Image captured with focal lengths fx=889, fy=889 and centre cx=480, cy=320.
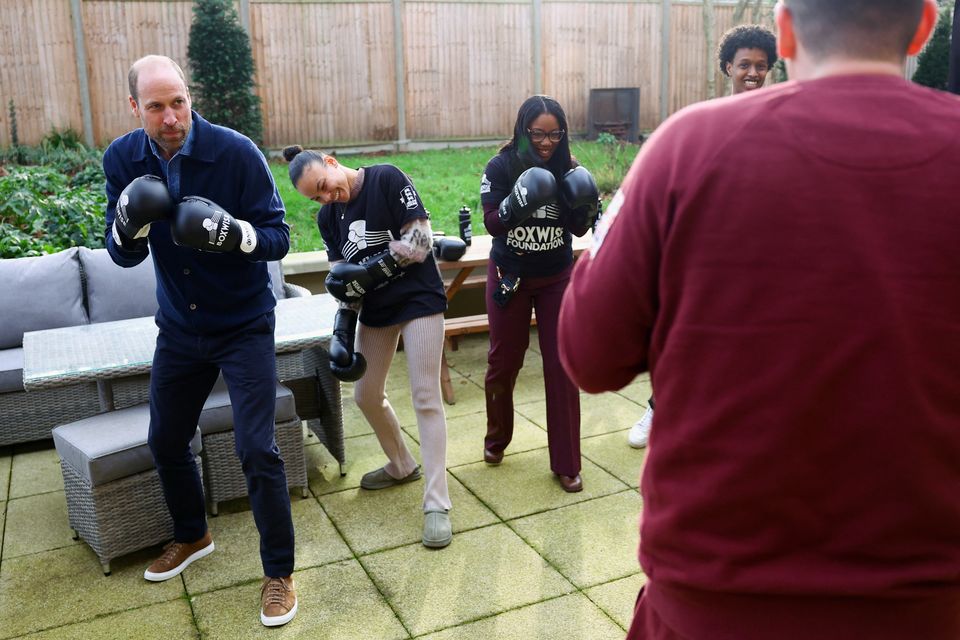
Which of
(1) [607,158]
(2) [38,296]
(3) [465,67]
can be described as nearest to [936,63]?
(1) [607,158]

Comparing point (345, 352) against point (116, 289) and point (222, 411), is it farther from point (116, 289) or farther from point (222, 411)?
point (116, 289)

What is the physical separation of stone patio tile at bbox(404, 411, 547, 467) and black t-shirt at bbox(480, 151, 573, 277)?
3.32 ft

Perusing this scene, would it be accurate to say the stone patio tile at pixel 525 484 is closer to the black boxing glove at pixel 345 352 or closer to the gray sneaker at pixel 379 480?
the gray sneaker at pixel 379 480

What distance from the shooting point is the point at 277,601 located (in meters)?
3.02

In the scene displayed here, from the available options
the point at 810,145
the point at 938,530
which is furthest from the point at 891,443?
the point at 810,145

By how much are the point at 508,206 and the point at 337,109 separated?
749 cm

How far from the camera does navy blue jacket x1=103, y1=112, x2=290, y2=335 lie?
293 cm

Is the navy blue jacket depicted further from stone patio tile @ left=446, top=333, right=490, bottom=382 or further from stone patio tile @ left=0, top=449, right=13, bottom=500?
stone patio tile @ left=446, top=333, right=490, bottom=382

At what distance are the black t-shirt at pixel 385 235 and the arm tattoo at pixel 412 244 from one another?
0.03 m

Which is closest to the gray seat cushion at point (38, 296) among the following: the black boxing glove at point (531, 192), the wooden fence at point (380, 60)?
the black boxing glove at point (531, 192)

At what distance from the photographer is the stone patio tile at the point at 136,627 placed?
9.69ft

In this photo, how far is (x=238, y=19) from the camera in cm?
1016

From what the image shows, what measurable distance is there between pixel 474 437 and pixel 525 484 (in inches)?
25.9

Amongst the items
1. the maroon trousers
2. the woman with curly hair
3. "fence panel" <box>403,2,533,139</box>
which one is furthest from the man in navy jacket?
"fence panel" <box>403,2,533,139</box>
